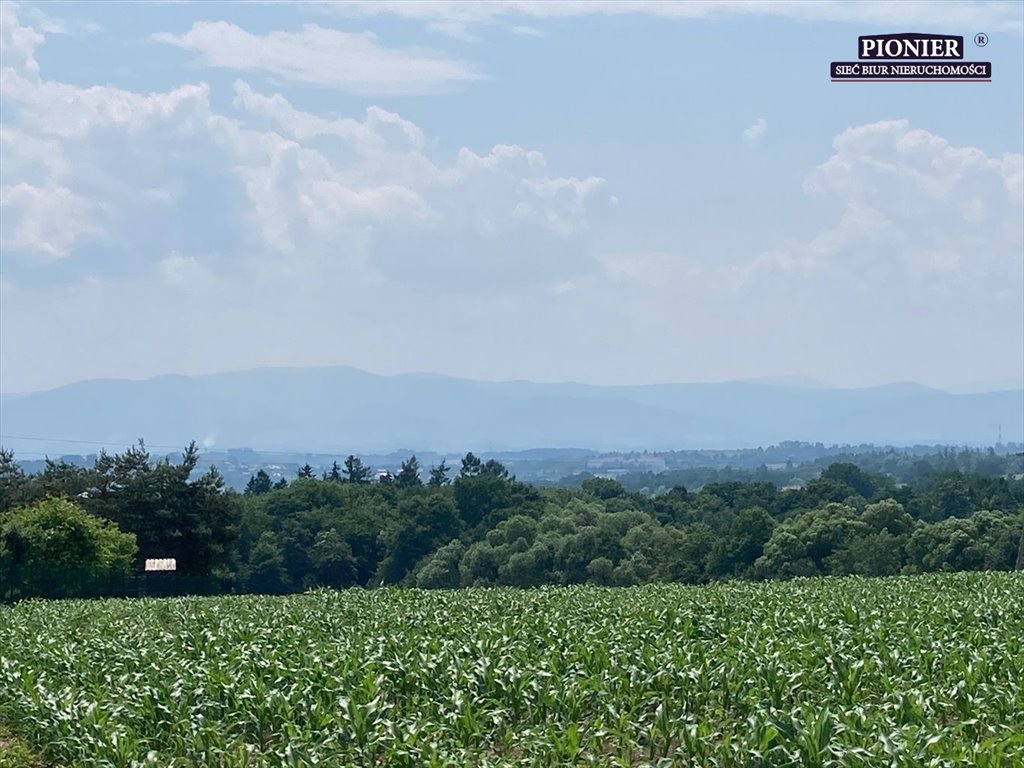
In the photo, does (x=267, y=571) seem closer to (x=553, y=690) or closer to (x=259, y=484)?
(x=259, y=484)

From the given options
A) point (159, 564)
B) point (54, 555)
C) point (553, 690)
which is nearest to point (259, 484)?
point (159, 564)

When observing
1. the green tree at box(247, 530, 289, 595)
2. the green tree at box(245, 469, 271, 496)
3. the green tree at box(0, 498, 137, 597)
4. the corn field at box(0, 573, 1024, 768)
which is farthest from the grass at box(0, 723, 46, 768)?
the green tree at box(245, 469, 271, 496)

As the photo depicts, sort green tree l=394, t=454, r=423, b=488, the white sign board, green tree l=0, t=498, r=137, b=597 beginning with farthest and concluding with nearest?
1. green tree l=394, t=454, r=423, b=488
2. the white sign board
3. green tree l=0, t=498, r=137, b=597

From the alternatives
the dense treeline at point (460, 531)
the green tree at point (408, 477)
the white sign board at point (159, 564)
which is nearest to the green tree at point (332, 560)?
the dense treeline at point (460, 531)

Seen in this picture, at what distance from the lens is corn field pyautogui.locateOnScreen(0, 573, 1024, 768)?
442 inches

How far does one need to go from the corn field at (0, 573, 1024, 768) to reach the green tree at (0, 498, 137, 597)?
34800mm

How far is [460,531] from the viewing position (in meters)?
104

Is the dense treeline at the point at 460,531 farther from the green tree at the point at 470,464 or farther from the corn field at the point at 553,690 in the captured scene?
the green tree at the point at 470,464

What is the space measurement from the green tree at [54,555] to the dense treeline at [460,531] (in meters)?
0.05

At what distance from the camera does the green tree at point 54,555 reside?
175 ft

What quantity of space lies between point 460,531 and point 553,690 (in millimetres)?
91310

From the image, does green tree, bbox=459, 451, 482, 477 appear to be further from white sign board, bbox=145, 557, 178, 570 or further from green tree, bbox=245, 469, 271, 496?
white sign board, bbox=145, 557, 178, 570

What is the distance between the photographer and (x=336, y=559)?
329ft

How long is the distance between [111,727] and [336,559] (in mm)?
88080
